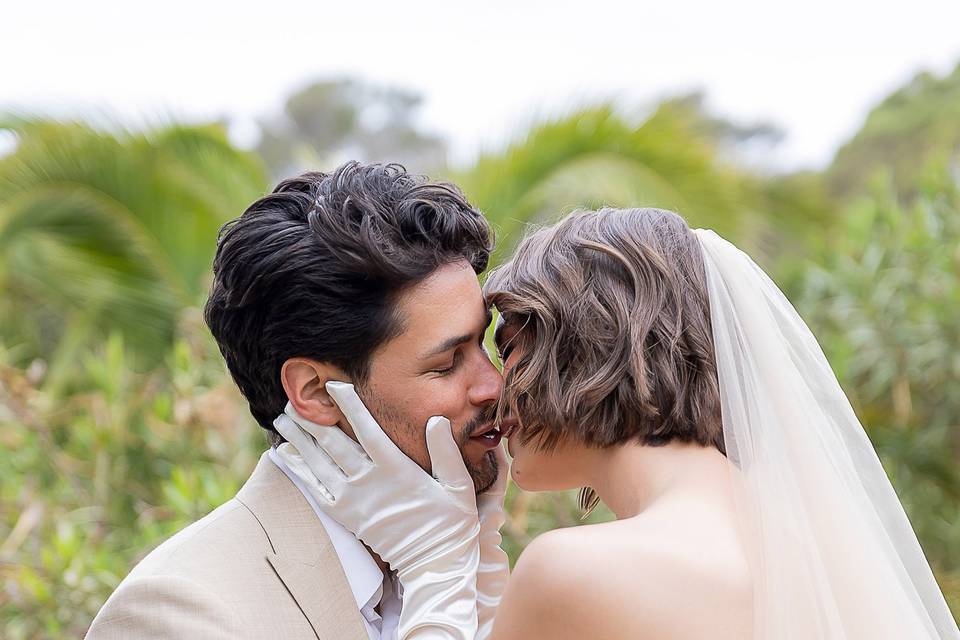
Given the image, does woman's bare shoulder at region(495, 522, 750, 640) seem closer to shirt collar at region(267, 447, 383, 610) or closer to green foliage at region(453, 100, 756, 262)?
shirt collar at region(267, 447, 383, 610)

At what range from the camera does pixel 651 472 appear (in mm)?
2410

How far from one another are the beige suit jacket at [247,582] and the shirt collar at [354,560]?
0.04m

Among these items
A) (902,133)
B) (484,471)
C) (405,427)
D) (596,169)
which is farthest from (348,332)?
(902,133)

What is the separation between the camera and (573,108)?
700 centimetres

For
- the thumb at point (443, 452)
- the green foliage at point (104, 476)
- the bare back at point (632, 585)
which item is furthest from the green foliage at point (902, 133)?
the bare back at point (632, 585)

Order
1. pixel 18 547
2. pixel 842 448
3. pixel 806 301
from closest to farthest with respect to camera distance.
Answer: pixel 842 448 < pixel 18 547 < pixel 806 301

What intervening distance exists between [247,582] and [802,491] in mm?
1340

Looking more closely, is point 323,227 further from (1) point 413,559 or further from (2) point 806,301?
(2) point 806,301

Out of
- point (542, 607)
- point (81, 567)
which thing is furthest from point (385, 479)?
point (81, 567)

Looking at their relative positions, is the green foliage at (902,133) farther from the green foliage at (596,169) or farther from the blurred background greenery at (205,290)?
the green foliage at (596,169)

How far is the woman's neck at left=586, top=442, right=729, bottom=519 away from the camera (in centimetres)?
236

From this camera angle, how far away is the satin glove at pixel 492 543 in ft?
10.2

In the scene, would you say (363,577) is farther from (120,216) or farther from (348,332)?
(120,216)

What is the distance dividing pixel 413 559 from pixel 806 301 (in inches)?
234
